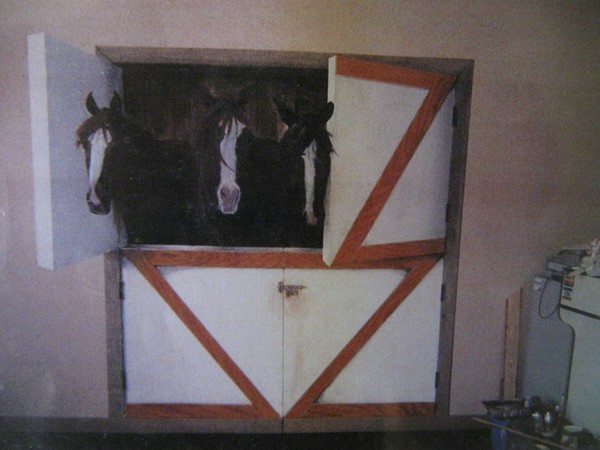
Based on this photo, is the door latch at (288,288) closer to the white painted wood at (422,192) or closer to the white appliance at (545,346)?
the white painted wood at (422,192)

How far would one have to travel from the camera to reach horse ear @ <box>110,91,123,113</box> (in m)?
1.67

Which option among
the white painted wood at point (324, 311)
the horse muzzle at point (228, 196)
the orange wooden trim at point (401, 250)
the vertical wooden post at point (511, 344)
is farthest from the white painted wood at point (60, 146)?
the vertical wooden post at point (511, 344)

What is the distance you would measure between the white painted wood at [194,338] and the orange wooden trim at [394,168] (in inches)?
16.9

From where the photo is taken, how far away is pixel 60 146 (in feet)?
4.76

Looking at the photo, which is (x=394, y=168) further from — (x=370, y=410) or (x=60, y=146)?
(x=60, y=146)

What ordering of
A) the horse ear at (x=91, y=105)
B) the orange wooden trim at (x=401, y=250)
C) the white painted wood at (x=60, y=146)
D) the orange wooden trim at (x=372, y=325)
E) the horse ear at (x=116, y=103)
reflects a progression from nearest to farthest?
the white painted wood at (x=60, y=146)
the horse ear at (x=91, y=105)
the horse ear at (x=116, y=103)
the orange wooden trim at (x=401, y=250)
the orange wooden trim at (x=372, y=325)

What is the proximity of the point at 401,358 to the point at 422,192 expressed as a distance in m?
0.92

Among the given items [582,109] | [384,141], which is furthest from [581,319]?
[384,141]

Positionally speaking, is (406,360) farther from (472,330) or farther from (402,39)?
(402,39)

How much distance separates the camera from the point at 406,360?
191 cm

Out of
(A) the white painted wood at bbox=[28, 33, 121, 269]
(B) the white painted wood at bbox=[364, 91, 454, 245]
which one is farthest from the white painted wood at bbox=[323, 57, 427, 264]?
(A) the white painted wood at bbox=[28, 33, 121, 269]

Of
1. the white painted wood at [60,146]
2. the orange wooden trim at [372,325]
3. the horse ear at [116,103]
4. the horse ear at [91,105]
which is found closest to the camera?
the white painted wood at [60,146]

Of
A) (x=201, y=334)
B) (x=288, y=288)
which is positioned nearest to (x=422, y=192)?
(x=288, y=288)

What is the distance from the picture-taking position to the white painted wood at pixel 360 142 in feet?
5.57
